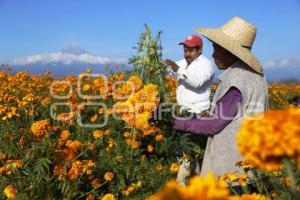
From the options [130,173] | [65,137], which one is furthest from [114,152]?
[65,137]

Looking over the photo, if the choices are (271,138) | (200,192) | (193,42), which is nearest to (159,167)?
(193,42)

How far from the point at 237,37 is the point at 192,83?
2.68 ft

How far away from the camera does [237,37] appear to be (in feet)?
Result: 10.3

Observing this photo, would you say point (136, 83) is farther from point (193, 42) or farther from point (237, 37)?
point (193, 42)

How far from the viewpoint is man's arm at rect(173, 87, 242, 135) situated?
2811 mm

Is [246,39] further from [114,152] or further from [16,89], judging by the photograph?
[16,89]

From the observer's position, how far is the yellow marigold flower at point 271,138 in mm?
1081

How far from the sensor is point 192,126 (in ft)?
9.66

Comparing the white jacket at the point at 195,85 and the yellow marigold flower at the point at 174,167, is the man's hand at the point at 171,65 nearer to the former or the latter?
the white jacket at the point at 195,85

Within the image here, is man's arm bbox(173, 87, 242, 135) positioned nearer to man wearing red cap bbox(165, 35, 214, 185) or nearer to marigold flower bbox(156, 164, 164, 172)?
man wearing red cap bbox(165, 35, 214, 185)

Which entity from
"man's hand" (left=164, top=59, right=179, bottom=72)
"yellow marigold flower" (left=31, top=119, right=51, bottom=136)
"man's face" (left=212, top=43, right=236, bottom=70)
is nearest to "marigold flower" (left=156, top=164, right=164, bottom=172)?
"man's hand" (left=164, top=59, right=179, bottom=72)

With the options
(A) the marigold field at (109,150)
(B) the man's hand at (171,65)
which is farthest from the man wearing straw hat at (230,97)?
(B) the man's hand at (171,65)

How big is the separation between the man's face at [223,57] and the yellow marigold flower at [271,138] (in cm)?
188

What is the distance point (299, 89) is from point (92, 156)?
6.75 metres
